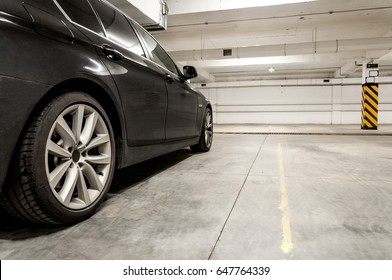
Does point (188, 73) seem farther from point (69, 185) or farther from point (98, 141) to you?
point (69, 185)

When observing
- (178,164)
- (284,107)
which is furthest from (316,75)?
(178,164)

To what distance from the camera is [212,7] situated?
578cm

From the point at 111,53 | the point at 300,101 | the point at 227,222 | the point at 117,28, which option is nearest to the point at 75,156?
the point at 111,53

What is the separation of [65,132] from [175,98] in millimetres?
1429

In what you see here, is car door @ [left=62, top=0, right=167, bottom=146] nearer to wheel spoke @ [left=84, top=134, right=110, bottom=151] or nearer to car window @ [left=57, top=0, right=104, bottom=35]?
car window @ [left=57, top=0, right=104, bottom=35]

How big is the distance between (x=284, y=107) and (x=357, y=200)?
16707 millimetres

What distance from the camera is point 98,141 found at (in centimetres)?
160

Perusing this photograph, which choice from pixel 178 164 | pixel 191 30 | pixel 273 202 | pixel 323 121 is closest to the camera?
pixel 273 202

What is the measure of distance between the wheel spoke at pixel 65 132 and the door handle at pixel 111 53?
0.54 metres

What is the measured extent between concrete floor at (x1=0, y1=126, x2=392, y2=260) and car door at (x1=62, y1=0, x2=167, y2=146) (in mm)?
517
